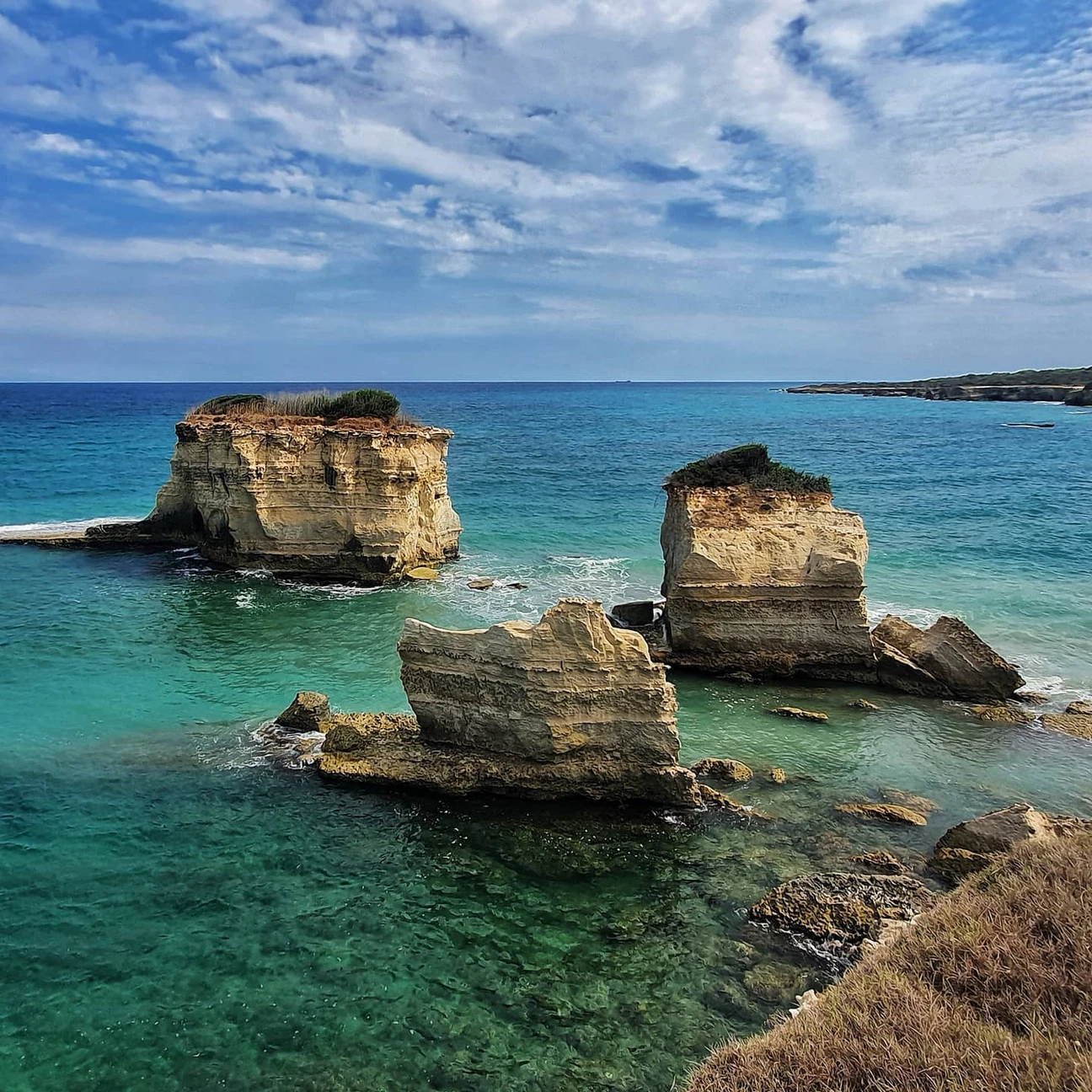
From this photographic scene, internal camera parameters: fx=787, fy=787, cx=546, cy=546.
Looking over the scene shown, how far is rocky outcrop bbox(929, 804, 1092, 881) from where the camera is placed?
1053 cm

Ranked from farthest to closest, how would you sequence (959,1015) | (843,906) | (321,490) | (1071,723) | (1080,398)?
(1080,398) → (321,490) → (1071,723) → (843,906) → (959,1015)

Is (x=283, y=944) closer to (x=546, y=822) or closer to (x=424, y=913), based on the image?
(x=424, y=913)

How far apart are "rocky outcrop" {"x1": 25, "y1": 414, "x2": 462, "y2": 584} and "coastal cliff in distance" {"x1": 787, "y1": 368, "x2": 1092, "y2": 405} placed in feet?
412

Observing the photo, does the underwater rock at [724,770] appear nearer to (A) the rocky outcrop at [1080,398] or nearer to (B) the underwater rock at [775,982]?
(B) the underwater rock at [775,982]

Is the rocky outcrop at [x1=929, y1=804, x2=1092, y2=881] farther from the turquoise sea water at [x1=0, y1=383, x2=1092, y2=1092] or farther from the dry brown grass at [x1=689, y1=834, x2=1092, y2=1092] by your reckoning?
the dry brown grass at [x1=689, y1=834, x2=1092, y2=1092]

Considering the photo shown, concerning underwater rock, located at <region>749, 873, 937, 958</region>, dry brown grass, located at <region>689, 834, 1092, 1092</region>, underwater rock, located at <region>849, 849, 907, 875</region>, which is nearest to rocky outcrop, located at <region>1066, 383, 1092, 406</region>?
underwater rock, located at <region>849, 849, 907, 875</region>

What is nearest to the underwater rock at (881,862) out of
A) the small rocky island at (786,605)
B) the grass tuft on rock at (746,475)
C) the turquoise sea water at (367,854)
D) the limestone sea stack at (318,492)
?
the turquoise sea water at (367,854)

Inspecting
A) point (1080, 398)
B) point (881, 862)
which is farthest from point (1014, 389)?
point (881, 862)

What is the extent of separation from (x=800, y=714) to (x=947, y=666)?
4095 mm

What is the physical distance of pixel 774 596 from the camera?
1878 centimetres

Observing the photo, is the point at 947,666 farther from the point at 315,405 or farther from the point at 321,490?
the point at 315,405

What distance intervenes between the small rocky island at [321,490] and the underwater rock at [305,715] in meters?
11.8

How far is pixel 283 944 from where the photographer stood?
9547 mm

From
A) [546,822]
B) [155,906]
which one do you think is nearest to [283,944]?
[155,906]
